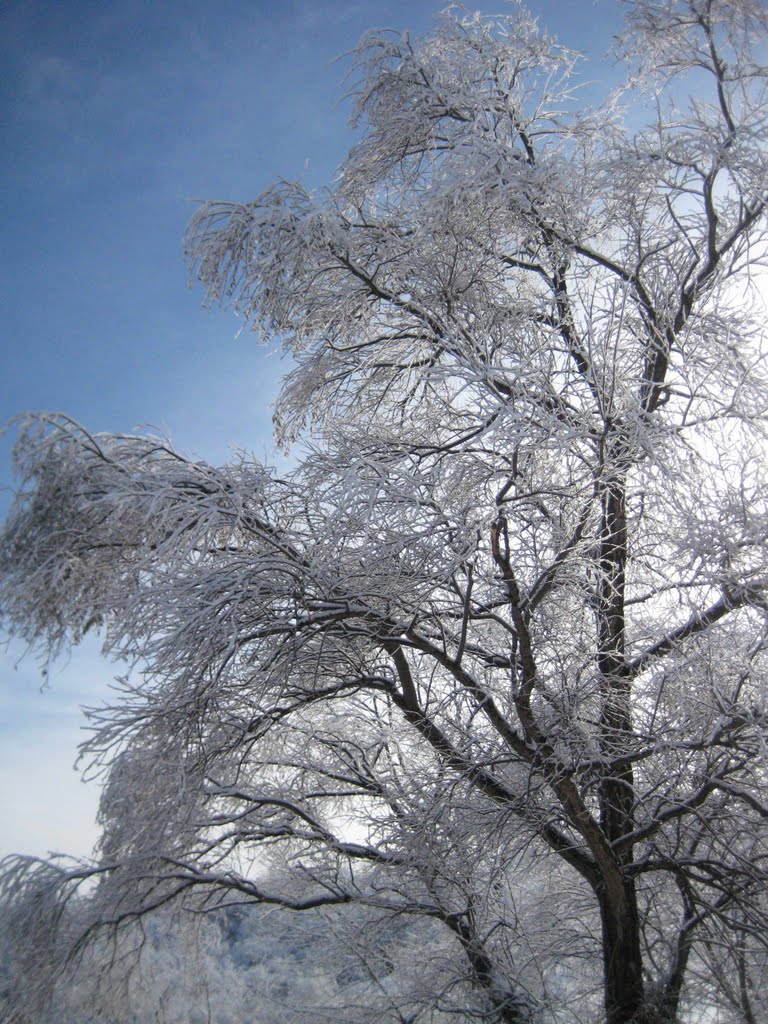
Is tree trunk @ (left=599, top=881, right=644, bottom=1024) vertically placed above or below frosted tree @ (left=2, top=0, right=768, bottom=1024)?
below

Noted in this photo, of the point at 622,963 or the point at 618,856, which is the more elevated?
the point at 618,856

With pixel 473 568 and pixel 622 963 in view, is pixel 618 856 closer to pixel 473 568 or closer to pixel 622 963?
pixel 622 963

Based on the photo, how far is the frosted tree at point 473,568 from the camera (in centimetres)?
379

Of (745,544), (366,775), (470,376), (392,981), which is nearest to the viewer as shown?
(470,376)

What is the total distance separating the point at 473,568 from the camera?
159 inches

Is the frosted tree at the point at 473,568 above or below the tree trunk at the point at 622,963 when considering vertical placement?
above

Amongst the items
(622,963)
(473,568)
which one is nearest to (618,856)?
(622,963)

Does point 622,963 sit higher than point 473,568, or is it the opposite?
point 473,568

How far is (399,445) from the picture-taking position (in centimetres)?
466

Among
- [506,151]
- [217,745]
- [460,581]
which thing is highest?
[506,151]

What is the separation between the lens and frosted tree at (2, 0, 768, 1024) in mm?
3795

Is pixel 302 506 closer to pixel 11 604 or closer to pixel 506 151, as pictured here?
pixel 11 604

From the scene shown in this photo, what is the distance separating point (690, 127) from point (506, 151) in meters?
1.05

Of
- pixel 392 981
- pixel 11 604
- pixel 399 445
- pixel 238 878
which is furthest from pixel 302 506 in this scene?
pixel 392 981
